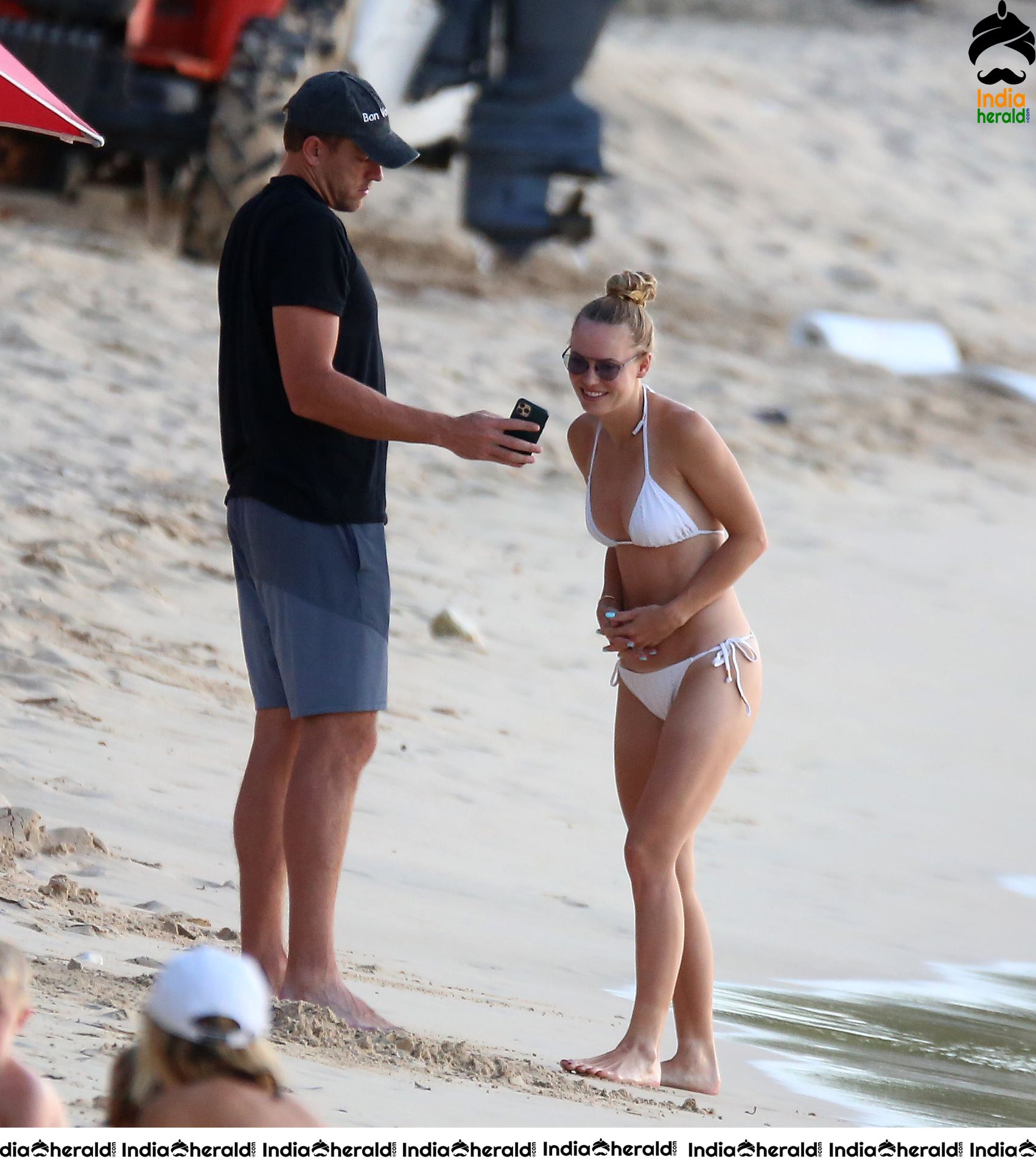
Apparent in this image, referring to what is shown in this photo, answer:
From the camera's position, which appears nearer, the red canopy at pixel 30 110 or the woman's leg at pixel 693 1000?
the woman's leg at pixel 693 1000

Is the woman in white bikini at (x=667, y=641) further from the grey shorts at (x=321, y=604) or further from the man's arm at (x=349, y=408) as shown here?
the grey shorts at (x=321, y=604)

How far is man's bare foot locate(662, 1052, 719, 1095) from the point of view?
11.7 ft

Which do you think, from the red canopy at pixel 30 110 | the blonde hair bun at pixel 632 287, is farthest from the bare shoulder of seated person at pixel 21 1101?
Result: the red canopy at pixel 30 110

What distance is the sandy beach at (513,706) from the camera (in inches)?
147

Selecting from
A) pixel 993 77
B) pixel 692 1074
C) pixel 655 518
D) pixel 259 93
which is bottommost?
pixel 692 1074

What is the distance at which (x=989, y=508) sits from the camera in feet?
36.4

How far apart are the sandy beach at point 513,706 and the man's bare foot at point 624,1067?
4cm

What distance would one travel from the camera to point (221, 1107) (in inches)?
82.4

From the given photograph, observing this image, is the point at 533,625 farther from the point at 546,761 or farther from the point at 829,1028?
the point at 829,1028

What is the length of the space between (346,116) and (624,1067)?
1.81m

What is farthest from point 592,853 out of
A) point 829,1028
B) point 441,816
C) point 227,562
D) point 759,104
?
point 759,104

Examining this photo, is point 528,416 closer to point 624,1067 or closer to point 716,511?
point 716,511

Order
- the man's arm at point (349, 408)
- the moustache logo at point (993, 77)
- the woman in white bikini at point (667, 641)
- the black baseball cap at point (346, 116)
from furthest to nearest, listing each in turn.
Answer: the moustache logo at point (993, 77), the woman in white bikini at point (667, 641), the black baseball cap at point (346, 116), the man's arm at point (349, 408)

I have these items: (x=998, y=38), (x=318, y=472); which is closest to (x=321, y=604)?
(x=318, y=472)
